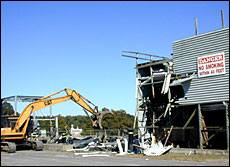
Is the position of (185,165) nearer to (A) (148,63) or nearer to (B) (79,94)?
(A) (148,63)

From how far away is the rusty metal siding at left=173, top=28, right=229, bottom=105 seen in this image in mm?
22891

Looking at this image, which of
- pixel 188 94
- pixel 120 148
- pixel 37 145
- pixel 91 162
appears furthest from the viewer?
pixel 37 145

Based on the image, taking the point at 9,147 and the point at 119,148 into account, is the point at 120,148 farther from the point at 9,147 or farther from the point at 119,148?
the point at 9,147

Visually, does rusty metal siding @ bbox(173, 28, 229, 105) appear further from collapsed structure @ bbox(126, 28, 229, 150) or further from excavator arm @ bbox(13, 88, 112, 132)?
excavator arm @ bbox(13, 88, 112, 132)

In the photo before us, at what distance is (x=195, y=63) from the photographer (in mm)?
24578

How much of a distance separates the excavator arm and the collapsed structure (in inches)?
138

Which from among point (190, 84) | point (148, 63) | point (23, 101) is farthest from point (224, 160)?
point (23, 101)

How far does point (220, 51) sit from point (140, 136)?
32.1 feet

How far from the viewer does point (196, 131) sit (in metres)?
26.2

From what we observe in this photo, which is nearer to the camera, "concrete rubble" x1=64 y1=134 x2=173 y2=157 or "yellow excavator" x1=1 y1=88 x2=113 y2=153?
"concrete rubble" x1=64 y1=134 x2=173 y2=157

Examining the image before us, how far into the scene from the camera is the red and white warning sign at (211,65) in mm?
23016

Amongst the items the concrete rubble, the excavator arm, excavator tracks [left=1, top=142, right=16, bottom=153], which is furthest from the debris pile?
excavator tracks [left=1, top=142, right=16, bottom=153]

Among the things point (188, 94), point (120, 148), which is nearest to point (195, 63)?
point (188, 94)

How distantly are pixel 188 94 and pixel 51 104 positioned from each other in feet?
36.4
